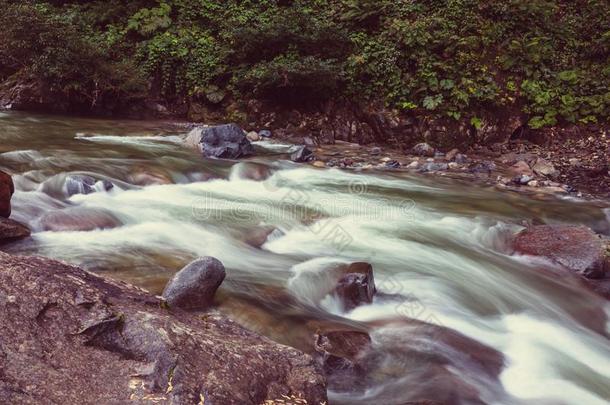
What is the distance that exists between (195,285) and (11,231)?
2158mm

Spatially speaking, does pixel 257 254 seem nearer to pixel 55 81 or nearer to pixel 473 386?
pixel 473 386

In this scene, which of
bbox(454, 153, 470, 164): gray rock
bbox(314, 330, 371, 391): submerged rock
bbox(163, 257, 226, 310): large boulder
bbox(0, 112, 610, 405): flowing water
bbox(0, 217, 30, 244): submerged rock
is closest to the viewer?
bbox(314, 330, 371, 391): submerged rock

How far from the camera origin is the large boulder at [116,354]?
2121mm

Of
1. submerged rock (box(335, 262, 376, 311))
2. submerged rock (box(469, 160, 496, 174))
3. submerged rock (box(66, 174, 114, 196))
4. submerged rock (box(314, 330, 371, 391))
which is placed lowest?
submerged rock (box(314, 330, 371, 391))

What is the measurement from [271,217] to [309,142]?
527 cm

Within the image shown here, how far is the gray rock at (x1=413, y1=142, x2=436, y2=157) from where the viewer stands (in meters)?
11.2

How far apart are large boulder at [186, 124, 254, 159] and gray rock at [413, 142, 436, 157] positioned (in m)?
3.86

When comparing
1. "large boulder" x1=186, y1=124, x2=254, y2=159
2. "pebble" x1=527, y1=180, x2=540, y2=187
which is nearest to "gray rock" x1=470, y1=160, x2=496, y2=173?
"pebble" x1=527, y1=180, x2=540, y2=187

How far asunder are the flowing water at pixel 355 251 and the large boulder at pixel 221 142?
1.13ft

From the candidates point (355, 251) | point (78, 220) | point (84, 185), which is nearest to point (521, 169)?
point (355, 251)

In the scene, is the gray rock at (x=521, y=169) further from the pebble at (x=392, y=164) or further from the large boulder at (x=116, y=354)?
the large boulder at (x=116, y=354)

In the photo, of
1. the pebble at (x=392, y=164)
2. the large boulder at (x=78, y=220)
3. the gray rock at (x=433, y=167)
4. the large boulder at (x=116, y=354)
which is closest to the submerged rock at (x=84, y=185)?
the large boulder at (x=78, y=220)

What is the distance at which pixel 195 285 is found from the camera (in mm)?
3547

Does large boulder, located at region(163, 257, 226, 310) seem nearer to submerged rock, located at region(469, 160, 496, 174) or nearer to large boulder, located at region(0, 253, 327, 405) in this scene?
large boulder, located at region(0, 253, 327, 405)
